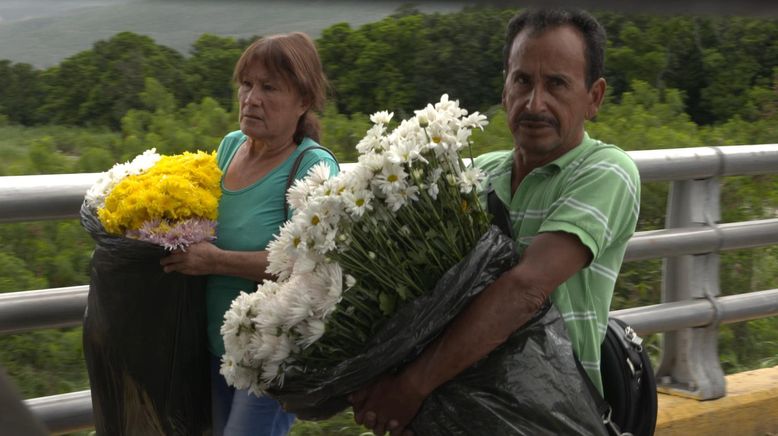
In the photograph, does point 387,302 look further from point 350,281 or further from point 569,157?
point 569,157

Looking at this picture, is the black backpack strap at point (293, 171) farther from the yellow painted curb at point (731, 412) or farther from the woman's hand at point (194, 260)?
the yellow painted curb at point (731, 412)

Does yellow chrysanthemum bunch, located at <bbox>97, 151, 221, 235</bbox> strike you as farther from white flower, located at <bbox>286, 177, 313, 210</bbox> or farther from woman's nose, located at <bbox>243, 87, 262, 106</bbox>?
white flower, located at <bbox>286, 177, 313, 210</bbox>

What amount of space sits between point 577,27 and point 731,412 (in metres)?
2.70

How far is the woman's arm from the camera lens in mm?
2881

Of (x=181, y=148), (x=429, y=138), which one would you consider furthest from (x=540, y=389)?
(x=181, y=148)

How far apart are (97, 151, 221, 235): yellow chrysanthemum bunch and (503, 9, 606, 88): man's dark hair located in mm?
858

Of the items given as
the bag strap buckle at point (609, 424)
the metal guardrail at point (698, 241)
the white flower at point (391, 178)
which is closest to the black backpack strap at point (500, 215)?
the white flower at point (391, 178)

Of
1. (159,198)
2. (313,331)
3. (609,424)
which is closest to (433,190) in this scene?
(313,331)

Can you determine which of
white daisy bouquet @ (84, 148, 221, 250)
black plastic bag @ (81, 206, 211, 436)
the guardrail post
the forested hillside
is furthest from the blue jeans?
the guardrail post

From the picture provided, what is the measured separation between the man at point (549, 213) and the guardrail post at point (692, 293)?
2.27 m

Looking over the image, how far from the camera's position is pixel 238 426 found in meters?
3.01

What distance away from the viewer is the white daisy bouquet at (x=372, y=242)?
7.38ft

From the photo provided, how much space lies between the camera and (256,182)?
310 cm

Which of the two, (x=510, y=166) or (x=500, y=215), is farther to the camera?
(x=510, y=166)
